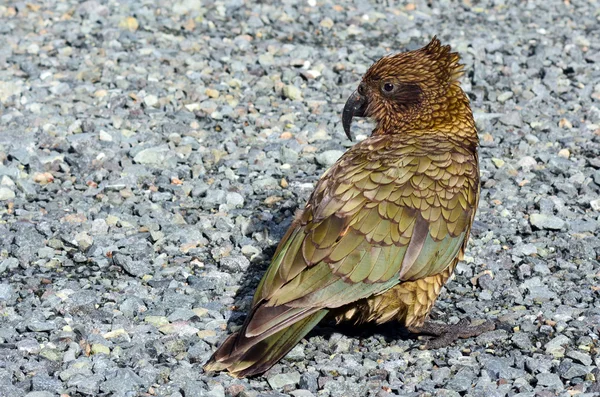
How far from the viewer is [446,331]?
6520 millimetres

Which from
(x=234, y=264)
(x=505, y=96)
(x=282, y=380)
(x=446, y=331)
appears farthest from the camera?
(x=505, y=96)

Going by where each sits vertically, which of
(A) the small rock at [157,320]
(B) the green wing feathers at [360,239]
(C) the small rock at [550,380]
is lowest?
(A) the small rock at [157,320]

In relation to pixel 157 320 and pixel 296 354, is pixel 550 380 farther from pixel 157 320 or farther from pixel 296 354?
pixel 157 320

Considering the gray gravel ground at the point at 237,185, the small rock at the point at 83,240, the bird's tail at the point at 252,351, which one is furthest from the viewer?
the small rock at the point at 83,240

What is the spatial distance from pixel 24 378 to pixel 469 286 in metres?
3.19

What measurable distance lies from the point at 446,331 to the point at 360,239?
3.15ft

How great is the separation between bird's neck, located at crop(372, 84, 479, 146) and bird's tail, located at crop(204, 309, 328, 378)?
175 cm

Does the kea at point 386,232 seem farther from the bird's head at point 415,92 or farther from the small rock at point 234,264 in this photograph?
the small rock at point 234,264

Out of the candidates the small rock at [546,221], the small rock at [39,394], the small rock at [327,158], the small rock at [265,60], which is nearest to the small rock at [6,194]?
the small rock at [327,158]

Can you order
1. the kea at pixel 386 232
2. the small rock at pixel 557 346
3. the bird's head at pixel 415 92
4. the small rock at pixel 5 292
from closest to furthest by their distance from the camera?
the kea at pixel 386 232 < the small rock at pixel 557 346 < the small rock at pixel 5 292 < the bird's head at pixel 415 92

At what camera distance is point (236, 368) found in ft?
19.0

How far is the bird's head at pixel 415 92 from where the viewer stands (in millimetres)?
6938

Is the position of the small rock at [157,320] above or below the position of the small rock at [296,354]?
below

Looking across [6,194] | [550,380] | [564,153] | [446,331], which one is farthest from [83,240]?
[564,153]
